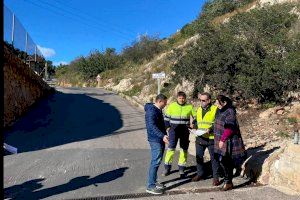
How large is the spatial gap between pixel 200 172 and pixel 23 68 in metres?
14.0

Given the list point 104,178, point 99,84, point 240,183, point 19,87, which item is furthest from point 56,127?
point 99,84

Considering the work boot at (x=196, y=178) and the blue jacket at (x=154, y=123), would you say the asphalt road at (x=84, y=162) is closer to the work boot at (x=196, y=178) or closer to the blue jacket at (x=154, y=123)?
the work boot at (x=196, y=178)

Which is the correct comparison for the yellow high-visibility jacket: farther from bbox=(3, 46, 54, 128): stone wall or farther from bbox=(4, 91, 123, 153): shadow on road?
bbox=(3, 46, 54, 128): stone wall

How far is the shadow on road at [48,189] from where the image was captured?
7523 millimetres

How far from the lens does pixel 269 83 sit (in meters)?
14.9

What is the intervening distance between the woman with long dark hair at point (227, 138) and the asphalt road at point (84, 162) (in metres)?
0.44

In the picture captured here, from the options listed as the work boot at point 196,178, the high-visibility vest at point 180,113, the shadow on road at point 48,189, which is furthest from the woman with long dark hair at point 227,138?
the shadow on road at point 48,189

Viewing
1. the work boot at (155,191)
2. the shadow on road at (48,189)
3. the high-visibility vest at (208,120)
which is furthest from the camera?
the high-visibility vest at (208,120)

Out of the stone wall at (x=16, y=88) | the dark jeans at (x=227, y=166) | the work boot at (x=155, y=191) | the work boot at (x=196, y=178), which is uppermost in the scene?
the stone wall at (x=16, y=88)

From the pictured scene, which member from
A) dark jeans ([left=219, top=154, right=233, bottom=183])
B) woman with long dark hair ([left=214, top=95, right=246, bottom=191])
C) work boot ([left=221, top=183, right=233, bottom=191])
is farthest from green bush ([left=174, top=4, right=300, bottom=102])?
work boot ([left=221, top=183, right=233, bottom=191])

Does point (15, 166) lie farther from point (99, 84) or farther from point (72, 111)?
point (99, 84)

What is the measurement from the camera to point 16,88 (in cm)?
1862

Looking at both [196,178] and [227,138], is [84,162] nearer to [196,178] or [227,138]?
[196,178]

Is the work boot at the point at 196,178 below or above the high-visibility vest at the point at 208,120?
below
